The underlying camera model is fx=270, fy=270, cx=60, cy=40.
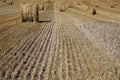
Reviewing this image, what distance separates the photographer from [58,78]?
6.96 m

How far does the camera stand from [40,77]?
7059mm

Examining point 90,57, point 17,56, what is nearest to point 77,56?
point 90,57

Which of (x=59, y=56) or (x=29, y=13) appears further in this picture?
(x=29, y=13)

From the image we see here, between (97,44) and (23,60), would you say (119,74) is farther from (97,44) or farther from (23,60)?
(97,44)

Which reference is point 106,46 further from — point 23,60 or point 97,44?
point 23,60

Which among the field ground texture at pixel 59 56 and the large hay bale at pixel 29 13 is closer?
the field ground texture at pixel 59 56

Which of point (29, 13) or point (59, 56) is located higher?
point (29, 13)

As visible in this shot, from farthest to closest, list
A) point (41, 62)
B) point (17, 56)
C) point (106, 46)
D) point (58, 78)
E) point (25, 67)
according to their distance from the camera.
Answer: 1. point (106, 46)
2. point (17, 56)
3. point (41, 62)
4. point (25, 67)
5. point (58, 78)

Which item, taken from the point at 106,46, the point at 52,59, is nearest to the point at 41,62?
the point at 52,59

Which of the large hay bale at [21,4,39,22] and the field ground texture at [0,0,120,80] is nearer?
the field ground texture at [0,0,120,80]

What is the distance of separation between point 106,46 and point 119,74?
380 centimetres

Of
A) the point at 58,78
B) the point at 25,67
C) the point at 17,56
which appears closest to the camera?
the point at 58,78

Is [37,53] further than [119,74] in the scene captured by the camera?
Yes

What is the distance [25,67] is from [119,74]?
8.78 feet
